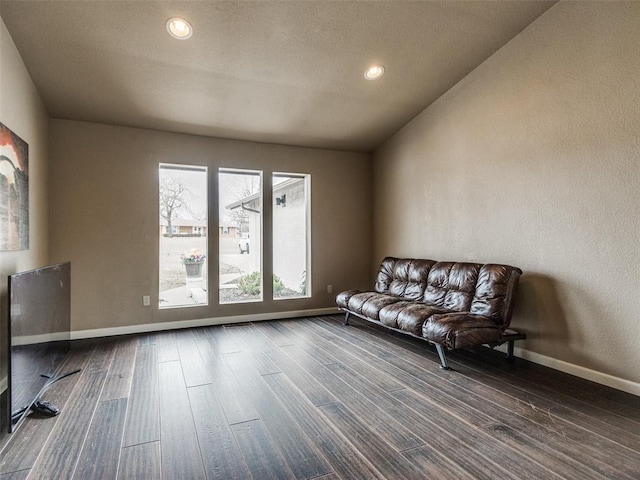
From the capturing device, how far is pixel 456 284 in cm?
366

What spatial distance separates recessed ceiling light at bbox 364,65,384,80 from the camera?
3544 mm

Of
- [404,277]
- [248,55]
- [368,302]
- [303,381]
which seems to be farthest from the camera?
[404,277]

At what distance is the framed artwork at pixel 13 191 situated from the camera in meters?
2.46

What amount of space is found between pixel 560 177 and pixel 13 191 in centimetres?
444

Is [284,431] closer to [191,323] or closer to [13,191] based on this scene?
[13,191]

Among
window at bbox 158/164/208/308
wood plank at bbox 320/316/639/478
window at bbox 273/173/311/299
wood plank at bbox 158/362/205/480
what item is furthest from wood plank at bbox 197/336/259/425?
window at bbox 273/173/311/299

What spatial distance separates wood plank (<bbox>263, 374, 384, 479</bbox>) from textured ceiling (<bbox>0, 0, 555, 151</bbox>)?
2.92 metres

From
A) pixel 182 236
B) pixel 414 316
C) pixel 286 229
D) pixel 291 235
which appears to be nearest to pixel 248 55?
pixel 182 236

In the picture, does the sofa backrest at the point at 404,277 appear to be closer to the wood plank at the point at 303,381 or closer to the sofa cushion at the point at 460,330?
the sofa cushion at the point at 460,330

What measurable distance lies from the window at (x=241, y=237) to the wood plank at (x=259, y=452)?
9.05 feet

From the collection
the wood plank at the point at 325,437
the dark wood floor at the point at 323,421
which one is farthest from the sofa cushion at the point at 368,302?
the wood plank at the point at 325,437

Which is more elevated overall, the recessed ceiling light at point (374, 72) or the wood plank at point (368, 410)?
the recessed ceiling light at point (374, 72)

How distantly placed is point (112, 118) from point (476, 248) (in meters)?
4.37

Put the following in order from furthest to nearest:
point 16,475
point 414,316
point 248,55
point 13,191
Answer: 1. point 414,316
2. point 248,55
3. point 13,191
4. point 16,475
